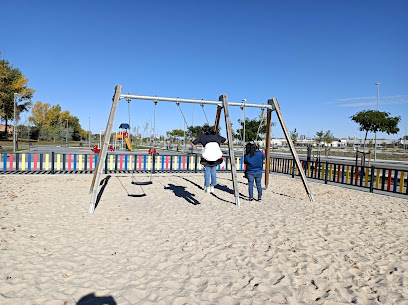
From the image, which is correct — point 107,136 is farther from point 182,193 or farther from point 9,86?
point 9,86

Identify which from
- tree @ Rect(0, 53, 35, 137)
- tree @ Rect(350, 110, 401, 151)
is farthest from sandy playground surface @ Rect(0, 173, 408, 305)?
tree @ Rect(0, 53, 35, 137)

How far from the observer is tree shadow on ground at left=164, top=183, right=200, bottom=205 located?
8367 mm

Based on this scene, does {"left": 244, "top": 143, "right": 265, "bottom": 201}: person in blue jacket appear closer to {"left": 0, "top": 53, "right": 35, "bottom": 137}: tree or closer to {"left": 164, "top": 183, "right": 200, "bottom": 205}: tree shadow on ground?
{"left": 164, "top": 183, "right": 200, "bottom": 205}: tree shadow on ground

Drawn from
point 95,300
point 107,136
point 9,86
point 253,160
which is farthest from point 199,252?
point 9,86

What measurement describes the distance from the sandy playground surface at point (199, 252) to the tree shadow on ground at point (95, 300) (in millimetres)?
14

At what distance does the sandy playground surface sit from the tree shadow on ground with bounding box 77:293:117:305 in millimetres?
14

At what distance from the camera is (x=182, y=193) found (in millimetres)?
9445

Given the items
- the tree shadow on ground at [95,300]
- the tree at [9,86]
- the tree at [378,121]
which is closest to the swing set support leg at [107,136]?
A: the tree shadow on ground at [95,300]

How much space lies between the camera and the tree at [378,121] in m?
31.4

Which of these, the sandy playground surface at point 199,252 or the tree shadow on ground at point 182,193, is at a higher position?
the tree shadow on ground at point 182,193

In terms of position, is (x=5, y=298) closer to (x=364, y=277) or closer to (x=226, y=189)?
(x=364, y=277)

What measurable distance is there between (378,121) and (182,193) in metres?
29.6

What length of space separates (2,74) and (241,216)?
4601cm

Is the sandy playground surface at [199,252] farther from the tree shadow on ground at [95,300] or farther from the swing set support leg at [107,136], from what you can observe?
the swing set support leg at [107,136]
